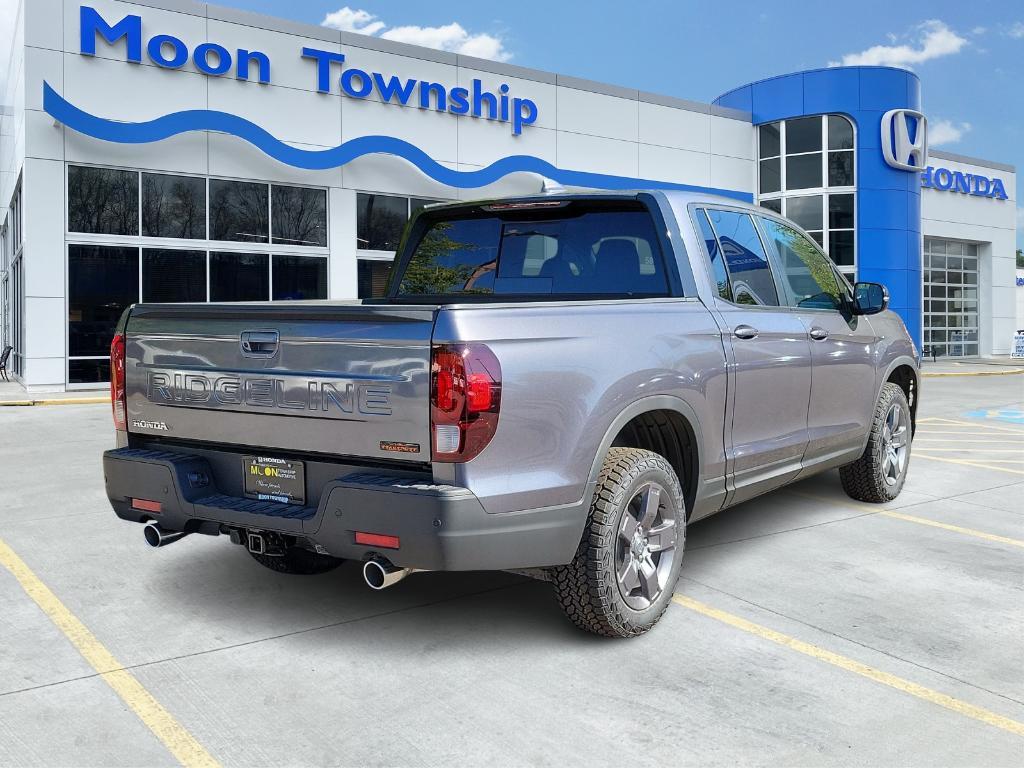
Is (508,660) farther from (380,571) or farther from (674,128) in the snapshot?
(674,128)

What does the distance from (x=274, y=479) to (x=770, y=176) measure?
27.1 metres

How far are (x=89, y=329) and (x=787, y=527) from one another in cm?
1559

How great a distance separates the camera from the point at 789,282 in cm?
551

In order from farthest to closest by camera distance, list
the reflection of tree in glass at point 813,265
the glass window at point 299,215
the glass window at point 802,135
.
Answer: the glass window at point 802,135
the glass window at point 299,215
the reflection of tree in glass at point 813,265

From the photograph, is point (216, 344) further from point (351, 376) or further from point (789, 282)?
point (789, 282)

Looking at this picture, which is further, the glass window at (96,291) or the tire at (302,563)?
the glass window at (96,291)

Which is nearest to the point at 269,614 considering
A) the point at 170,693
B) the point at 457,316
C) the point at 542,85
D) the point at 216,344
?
the point at 170,693

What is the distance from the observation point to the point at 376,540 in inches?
134

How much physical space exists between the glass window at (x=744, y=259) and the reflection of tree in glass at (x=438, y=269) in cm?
124

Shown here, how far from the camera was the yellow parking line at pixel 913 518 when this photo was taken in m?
5.75

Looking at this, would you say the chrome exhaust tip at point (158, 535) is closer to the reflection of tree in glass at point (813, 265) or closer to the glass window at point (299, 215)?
the reflection of tree in glass at point (813, 265)

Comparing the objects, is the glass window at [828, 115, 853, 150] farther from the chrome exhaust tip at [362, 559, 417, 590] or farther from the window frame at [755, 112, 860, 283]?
the chrome exhaust tip at [362, 559, 417, 590]

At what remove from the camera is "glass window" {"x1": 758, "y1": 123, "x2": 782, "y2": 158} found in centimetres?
2841

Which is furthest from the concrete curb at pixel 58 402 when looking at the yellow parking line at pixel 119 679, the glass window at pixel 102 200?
the yellow parking line at pixel 119 679
